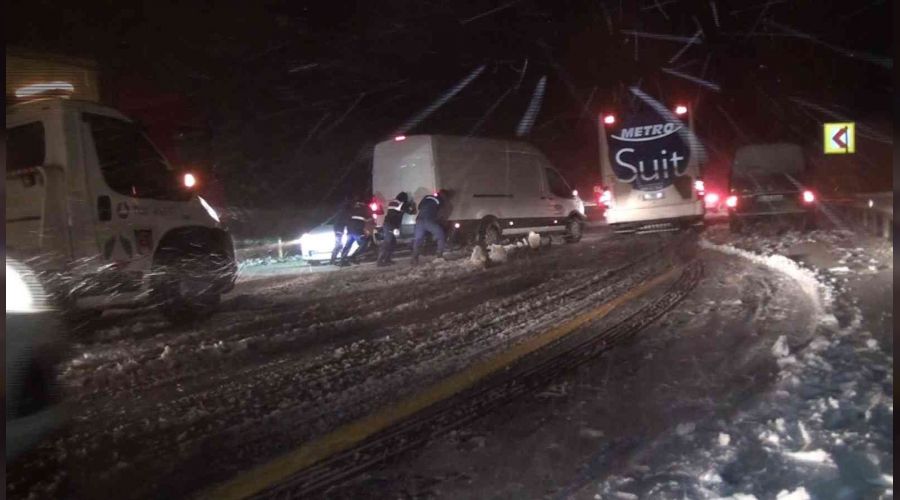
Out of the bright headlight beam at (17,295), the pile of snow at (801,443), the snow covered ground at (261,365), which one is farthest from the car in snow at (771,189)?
the bright headlight beam at (17,295)

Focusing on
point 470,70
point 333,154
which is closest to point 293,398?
point 333,154

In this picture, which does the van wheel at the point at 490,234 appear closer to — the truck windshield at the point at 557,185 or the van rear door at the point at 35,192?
the truck windshield at the point at 557,185

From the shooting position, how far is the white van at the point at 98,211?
26.1ft

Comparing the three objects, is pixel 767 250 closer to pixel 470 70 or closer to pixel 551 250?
pixel 551 250

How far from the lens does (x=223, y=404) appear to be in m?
5.95

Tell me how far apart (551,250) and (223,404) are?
11.8 metres

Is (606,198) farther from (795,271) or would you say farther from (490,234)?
(795,271)

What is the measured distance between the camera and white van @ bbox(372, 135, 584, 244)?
15750mm

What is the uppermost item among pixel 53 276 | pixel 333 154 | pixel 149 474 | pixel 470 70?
pixel 470 70

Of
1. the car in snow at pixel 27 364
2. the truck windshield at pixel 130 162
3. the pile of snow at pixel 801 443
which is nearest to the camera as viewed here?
the pile of snow at pixel 801 443

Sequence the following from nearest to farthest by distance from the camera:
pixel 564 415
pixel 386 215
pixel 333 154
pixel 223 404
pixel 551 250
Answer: pixel 564 415 → pixel 223 404 → pixel 386 215 → pixel 551 250 → pixel 333 154

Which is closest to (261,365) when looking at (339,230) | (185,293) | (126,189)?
(185,293)

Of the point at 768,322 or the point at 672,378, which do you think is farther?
the point at 768,322

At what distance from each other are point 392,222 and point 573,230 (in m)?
6.07
